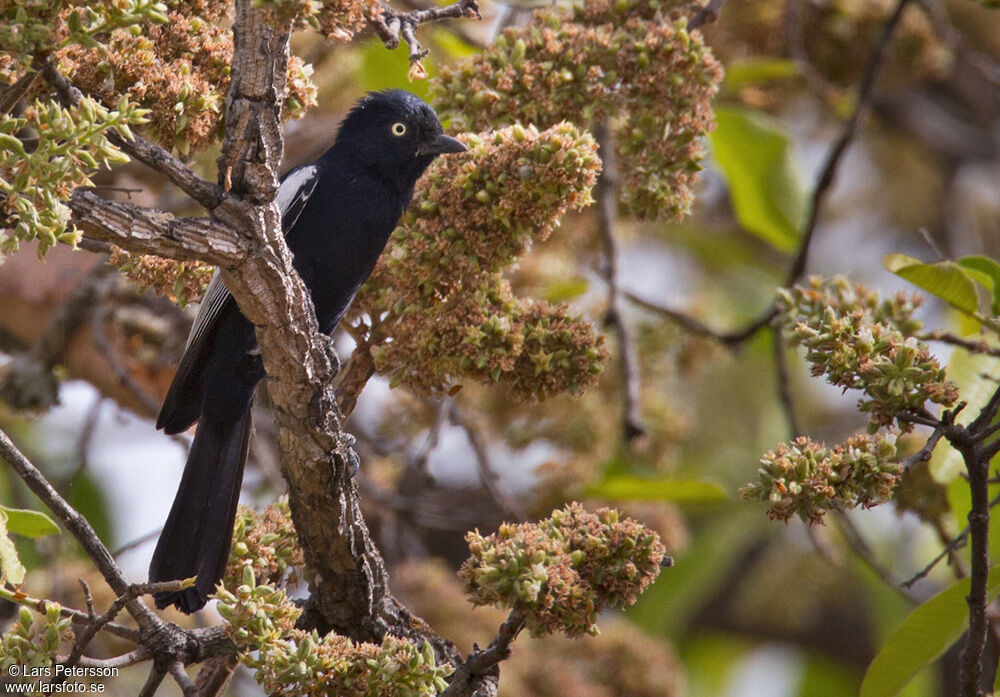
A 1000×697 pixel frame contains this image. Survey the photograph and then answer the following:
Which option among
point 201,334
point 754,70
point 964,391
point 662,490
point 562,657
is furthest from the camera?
point 754,70

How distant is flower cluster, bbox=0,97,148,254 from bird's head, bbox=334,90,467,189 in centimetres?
156

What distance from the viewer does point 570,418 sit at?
4.39m

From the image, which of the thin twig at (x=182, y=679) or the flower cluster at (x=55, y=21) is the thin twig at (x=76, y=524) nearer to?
the thin twig at (x=182, y=679)

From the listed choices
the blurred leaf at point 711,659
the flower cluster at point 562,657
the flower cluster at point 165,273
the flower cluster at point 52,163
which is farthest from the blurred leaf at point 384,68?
the blurred leaf at point 711,659

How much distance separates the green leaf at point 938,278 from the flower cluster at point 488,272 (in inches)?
29.1

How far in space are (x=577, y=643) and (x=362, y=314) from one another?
83.3 inches

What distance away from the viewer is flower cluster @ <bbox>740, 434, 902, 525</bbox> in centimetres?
191

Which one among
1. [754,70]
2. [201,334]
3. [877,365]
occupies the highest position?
[754,70]

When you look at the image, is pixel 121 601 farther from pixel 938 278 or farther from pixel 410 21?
pixel 938 278

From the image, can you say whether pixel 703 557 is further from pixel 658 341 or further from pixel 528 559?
pixel 528 559

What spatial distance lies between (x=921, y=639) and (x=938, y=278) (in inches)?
32.9

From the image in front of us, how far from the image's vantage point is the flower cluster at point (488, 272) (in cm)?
228

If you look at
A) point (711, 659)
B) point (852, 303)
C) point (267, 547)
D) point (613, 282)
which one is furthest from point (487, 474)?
point (711, 659)

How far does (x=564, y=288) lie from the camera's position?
425 cm
